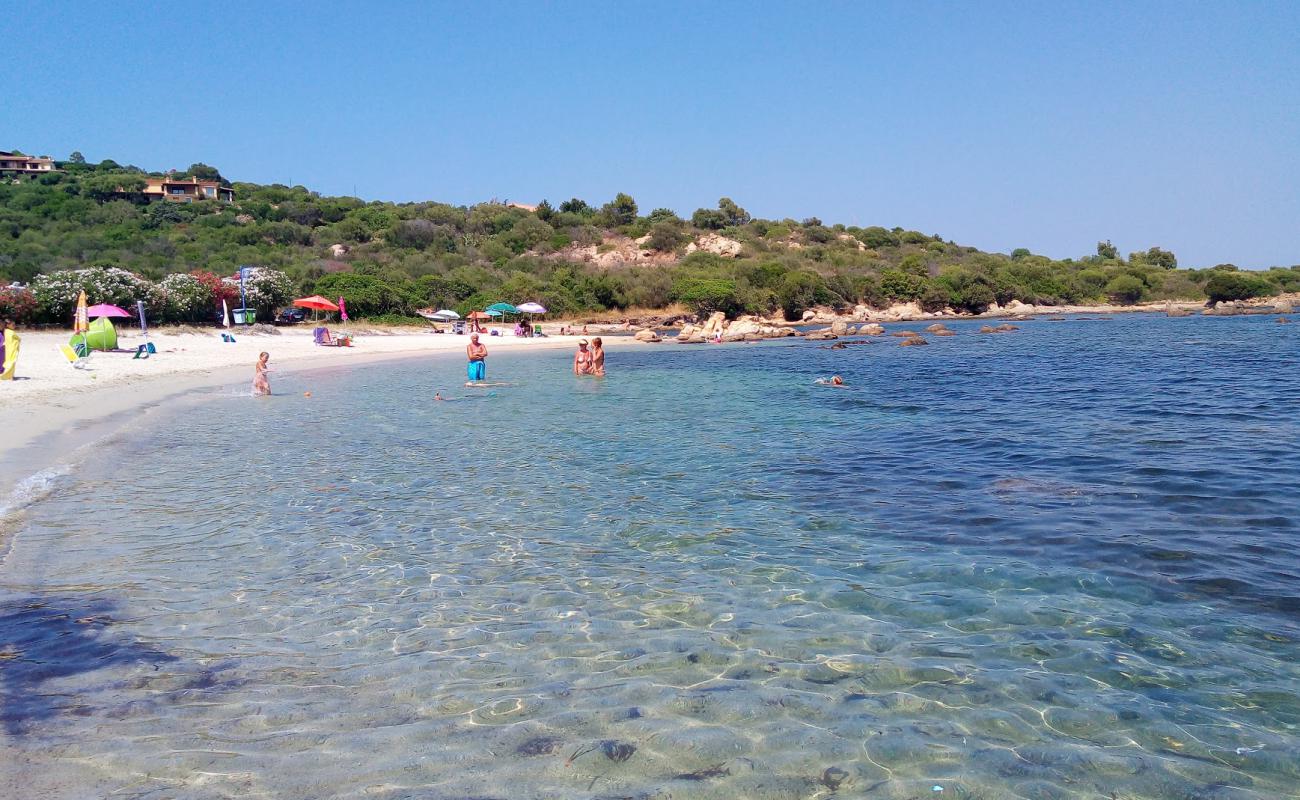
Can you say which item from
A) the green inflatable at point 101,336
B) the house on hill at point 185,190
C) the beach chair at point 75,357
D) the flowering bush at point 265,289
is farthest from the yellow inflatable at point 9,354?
the house on hill at point 185,190

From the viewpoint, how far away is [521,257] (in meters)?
73.8

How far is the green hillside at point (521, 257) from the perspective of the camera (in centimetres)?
5534

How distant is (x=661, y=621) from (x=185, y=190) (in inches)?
4117

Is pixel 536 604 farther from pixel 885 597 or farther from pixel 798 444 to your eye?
pixel 798 444

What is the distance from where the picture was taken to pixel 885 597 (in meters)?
6.05

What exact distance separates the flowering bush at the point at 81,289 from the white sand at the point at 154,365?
3.65 feet

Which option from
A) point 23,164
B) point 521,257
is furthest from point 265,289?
point 23,164

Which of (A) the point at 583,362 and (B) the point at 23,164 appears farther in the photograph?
(B) the point at 23,164

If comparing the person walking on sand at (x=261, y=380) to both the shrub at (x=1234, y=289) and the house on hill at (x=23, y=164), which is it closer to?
the shrub at (x=1234, y=289)

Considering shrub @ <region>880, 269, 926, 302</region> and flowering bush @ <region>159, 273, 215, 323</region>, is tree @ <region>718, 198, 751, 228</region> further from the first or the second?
flowering bush @ <region>159, 273, 215, 323</region>

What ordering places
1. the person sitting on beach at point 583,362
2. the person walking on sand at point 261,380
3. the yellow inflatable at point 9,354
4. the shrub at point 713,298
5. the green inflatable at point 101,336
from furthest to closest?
the shrub at point 713,298 < the person sitting on beach at point 583,362 < the green inflatable at point 101,336 < the person walking on sand at point 261,380 < the yellow inflatable at point 9,354

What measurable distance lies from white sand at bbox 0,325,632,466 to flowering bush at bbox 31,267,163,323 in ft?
3.65

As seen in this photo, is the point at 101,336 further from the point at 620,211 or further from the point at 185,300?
the point at 620,211

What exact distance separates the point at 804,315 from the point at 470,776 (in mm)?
62549
